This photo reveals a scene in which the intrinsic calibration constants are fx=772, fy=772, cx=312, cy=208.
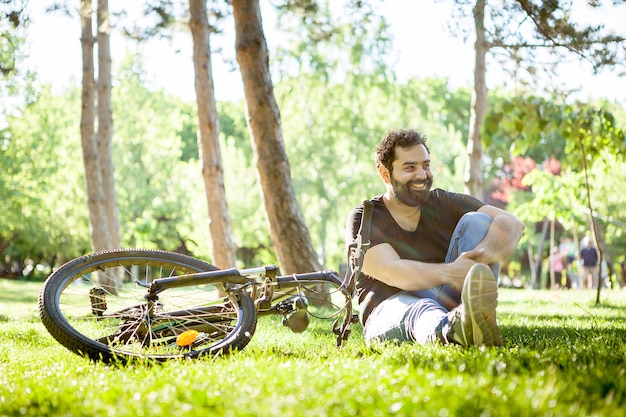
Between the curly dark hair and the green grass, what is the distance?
127cm

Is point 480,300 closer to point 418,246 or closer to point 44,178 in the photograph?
point 418,246

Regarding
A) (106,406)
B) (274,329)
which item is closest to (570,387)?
(106,406)

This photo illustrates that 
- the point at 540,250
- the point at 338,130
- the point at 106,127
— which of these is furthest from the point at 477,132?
the point at 540,250

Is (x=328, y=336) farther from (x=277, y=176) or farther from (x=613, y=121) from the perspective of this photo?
(x=613, y=121)

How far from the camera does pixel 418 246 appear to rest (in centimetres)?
500

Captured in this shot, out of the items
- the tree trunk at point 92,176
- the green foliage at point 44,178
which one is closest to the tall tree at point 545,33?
the tree trunk at point 92,176

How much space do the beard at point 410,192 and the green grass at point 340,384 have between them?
3.40ft

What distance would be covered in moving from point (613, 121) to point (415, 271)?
215 inches

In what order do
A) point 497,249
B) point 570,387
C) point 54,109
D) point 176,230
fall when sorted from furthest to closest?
point 176,230 < point 54,109 < point 497,249 < point 570,387

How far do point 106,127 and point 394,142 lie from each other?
1281 centimetres

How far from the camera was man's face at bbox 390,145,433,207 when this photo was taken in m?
4.89

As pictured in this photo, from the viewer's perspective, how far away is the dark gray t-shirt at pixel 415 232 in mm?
4910

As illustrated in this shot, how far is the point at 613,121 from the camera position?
899 cm

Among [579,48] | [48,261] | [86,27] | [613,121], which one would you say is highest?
[86,27]
